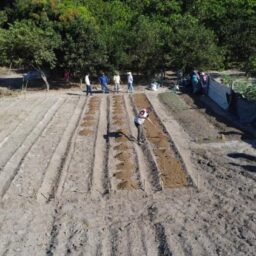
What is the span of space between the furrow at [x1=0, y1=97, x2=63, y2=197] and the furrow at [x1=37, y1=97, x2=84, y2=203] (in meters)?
0.99

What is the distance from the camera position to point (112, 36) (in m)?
32.8

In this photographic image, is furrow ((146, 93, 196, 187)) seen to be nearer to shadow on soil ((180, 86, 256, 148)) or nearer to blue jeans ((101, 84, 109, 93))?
shadow on soil ((180, 86, 256, 148))

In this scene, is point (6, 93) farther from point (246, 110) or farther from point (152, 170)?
point (152, 170)

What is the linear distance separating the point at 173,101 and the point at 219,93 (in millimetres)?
2555

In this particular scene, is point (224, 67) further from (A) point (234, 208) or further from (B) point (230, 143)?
(A) point (234, 208)

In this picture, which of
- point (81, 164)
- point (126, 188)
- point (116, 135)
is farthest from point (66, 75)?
point (126, 188)

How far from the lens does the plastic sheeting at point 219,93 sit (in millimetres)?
22703

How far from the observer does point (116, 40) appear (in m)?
32.5

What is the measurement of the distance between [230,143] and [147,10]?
2493 cm

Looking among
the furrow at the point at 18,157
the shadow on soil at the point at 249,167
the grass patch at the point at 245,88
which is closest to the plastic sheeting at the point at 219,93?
the grass patch at the point at 245,88

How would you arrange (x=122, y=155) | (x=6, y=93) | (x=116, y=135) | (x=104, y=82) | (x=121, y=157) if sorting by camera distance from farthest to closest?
(x=6, y=93) < (x=104, y=82) < (x=116, y=135) < (x=122, y=155) < (x=121, y=157)

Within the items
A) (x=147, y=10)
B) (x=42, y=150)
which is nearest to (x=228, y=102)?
(x=42, y=150)

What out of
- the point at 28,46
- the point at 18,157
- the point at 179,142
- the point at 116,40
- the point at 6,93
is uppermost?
the point at 116,40

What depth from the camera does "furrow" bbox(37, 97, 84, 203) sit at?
13.1 m
